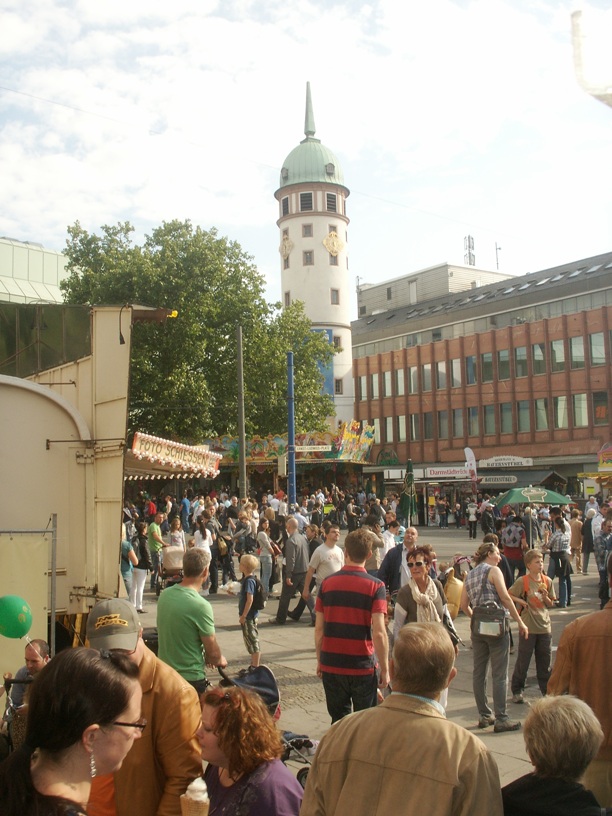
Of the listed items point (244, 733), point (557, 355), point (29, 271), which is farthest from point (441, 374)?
point (244, 733)

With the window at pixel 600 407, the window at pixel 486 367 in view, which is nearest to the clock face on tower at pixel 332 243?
the window at pixel 486 367

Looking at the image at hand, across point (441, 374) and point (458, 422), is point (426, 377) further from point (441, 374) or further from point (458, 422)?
point (458, 422)

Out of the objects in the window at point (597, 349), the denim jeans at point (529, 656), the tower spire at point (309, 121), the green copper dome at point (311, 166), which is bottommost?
the denim jeans at point (529, 656)

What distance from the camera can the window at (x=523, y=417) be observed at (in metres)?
56.4

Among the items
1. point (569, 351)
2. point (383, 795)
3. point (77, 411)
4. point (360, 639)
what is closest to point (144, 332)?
point (569, 351)

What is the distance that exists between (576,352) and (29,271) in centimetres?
4801

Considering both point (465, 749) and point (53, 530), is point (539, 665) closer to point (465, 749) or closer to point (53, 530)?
point (53, 530)

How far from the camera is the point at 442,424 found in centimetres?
6253

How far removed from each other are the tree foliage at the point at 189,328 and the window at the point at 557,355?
62.3 feet

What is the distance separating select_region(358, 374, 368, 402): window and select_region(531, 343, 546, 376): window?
16.6 metres

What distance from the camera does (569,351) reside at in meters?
53.3

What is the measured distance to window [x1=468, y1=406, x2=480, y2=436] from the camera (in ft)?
197

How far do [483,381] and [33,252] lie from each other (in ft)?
139

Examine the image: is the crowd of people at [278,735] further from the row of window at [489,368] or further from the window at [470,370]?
the window at [470,370]
